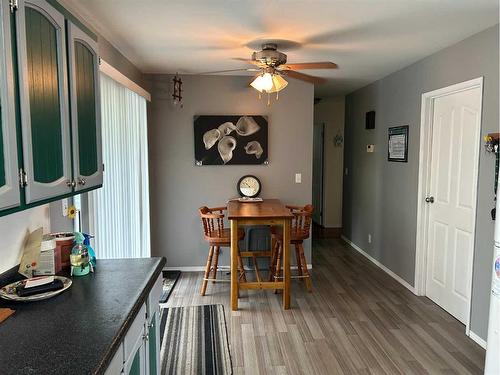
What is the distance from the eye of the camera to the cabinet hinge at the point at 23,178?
1.30 meters

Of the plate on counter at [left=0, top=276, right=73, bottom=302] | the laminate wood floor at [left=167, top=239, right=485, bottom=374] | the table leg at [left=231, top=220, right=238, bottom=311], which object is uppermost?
the plate on counter at [left=0, top=276, right=73, bottom=302]

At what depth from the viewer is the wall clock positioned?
4.48 metres

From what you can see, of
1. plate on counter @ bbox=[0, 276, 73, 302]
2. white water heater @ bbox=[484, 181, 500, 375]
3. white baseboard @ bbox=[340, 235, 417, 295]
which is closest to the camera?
plate on counter @ bbox=[0, 276, 73, 302]

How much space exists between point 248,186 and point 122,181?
5.14 feet

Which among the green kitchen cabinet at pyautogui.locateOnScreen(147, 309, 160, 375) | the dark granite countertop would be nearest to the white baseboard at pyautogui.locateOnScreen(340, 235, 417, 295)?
the green kitchen cabinet at pyautogui.locateOnScreen(147, 309, 160, 375)

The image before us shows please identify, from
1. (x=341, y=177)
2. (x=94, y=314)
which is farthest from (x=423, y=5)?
(x=341, y=177)

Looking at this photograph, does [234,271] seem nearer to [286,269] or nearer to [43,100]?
[286,269]

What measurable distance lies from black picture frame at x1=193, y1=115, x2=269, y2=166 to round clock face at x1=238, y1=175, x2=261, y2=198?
197 millimetres

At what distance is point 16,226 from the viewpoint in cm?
178

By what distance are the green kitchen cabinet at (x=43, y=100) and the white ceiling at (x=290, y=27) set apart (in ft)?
2.93

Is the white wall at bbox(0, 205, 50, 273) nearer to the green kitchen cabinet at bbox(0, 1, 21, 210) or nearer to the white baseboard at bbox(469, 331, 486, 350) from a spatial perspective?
the green kitchen cabinet at bbox(0, 1, 21, 210)

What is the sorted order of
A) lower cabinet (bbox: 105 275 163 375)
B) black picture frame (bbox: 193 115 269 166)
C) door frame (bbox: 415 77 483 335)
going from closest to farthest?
lower cabinet (bbox: 105 275 163 375) → door frame (bbox: 415 77 483 335) → black picture frame (bbox: 193 115 269 166)

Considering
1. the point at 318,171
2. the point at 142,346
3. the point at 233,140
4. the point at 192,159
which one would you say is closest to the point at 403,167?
the point at 233,140

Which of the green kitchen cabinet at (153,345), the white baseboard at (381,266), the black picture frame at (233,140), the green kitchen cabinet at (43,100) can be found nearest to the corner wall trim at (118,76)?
the black picture frame at (233,140)
